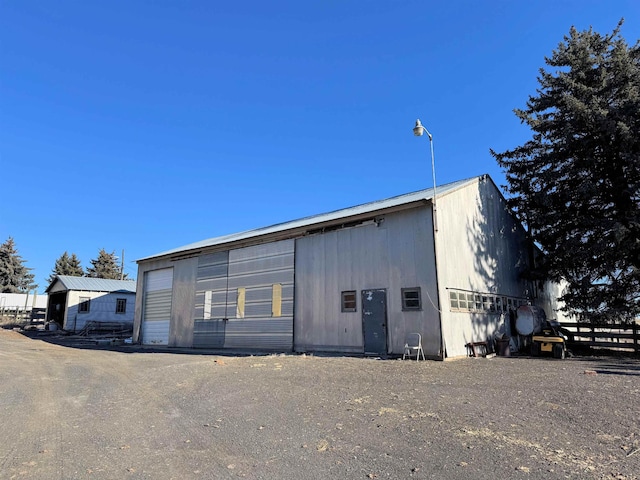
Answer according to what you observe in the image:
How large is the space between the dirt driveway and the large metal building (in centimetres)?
398

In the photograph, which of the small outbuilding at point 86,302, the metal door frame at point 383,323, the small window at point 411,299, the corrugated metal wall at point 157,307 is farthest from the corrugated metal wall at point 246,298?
the small outbuilding at point 86,302

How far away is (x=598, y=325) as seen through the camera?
1655 cm

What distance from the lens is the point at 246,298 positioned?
19.0 m

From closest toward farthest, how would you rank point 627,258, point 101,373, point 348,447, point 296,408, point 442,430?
1. point 348,447
2. point 442,430
3. point 296,408
4. point 101,373
5. point 627,258

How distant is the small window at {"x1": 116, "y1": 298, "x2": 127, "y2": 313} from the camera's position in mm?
39766

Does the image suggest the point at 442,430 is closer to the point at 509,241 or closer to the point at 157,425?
the point at 157,425

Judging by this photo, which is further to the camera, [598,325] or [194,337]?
Result: [194,337]

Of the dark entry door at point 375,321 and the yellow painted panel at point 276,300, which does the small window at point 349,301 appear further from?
the yellow painted panel at point 276,300

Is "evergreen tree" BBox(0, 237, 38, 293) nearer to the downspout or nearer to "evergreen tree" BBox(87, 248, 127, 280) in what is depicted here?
"evergreen tree" BBox(87, 248, 127, 280)

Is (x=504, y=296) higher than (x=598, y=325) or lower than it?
higher

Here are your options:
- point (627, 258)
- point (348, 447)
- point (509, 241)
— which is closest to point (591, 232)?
point (627, 258)

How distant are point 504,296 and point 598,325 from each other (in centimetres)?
349

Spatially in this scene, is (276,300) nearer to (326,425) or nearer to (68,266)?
(326,425)

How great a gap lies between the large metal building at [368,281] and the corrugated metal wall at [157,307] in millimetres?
352
